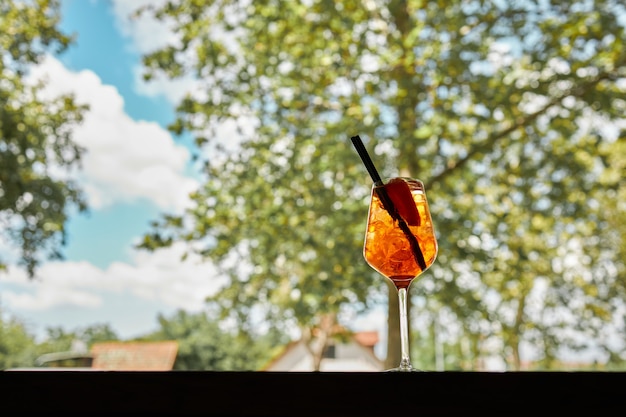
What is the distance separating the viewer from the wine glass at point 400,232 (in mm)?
952

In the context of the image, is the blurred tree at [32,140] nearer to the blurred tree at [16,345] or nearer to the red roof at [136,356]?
the red roof at [136,356]

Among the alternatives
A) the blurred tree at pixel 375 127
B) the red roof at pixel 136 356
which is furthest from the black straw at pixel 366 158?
the red roof at pixel 136 356

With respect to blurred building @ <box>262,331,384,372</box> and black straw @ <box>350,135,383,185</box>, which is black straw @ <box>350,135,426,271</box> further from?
blurred building @ <box>262,331,384,372</box>

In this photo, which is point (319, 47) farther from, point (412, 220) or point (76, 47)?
point (412, 220)

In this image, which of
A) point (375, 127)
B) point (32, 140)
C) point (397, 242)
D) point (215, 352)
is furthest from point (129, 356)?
point (397, 242)

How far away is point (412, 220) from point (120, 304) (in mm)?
19538

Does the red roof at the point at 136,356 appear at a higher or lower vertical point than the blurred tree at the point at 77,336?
lower

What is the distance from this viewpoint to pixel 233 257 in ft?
16.7

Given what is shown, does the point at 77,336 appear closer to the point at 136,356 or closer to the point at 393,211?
the point at 136,356
